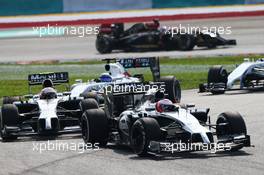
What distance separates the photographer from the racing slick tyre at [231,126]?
1666 cm

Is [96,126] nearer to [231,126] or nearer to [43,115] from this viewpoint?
[43,115]

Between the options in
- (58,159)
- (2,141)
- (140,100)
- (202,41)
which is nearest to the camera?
(58,159)

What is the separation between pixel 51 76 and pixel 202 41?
18.3 m

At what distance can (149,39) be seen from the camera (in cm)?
4112

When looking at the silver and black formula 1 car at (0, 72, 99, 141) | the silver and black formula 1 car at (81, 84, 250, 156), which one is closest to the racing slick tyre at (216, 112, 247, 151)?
the silver and black formula 1 car at (81, 84, 250, 156)

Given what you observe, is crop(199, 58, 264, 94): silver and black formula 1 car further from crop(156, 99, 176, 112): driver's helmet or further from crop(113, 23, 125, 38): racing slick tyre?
crop(113, 23, 125, 38): racing slick tyre

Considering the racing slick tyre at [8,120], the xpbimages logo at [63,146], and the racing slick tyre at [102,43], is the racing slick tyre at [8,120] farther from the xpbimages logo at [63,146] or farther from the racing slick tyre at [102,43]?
the racing slick tyre at [102,43]

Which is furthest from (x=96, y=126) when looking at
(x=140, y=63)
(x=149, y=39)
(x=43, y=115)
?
(x=149, y=39)

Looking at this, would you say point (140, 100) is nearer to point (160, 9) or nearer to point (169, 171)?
point (169, 171)

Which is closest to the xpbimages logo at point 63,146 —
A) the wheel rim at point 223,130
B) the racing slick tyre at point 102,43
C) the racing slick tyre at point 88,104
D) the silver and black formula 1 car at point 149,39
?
the racing slick tyre at point 88,104

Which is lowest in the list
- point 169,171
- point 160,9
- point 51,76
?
point 169,171

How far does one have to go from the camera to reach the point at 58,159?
16.7 metres

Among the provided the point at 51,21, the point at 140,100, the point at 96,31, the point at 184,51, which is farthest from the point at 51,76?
the point at 96,31

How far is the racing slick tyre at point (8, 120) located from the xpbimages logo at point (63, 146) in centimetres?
87
